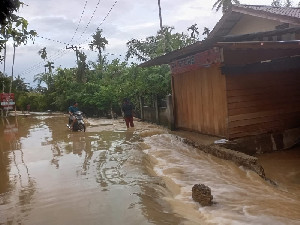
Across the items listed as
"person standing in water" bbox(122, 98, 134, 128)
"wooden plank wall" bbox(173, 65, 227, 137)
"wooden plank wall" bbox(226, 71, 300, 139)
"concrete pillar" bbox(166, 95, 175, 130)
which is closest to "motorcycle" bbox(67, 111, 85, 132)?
"person standing in water" bbox(122, 98, 134, 128)

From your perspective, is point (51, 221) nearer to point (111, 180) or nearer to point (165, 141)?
point (111, 180)

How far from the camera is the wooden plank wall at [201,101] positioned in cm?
983

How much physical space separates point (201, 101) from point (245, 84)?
182 centimetres

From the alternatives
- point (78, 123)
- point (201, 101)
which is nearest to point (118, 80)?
point (78, 123)

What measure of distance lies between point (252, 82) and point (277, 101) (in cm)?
138

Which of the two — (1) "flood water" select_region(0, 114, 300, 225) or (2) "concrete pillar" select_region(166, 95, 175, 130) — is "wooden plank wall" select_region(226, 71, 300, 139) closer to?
(1) "flood water" select_region(0, 114, 300, 225)

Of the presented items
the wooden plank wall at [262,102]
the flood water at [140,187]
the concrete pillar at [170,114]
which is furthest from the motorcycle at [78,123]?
the wooden plank wall at [262,102]

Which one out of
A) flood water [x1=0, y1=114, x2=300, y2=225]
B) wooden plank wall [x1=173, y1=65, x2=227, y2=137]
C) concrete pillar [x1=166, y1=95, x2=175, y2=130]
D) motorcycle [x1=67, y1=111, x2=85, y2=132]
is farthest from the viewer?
motorcycle [x1=67, y1=111, x2=85, y2=132]

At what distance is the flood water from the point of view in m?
4.76

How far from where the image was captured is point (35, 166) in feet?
28.8

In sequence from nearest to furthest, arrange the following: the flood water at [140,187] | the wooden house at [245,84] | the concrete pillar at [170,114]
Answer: the flood water at [140,187] < the wooden house at [245,84] < the concrete pillar at [170,114]

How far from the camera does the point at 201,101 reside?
10984 mm

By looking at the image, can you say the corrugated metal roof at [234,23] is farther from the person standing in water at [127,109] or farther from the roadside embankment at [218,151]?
the roadside embankment at [218,151]

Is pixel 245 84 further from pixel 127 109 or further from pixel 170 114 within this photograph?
pixel 127 109
